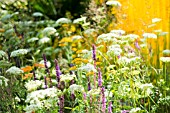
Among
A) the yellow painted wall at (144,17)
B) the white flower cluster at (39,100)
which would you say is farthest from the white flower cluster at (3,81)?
the yellow painted wall at (144,17)

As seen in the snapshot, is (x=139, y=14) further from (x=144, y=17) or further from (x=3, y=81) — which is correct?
(x=3, y=81)

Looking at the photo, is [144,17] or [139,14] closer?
[144,17]

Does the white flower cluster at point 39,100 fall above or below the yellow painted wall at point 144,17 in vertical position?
below

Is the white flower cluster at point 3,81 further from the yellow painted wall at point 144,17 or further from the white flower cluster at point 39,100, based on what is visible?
the yellow painted wall at point 144,17

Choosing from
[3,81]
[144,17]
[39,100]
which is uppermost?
[144,17]

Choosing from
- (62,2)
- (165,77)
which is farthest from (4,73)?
(62,2)

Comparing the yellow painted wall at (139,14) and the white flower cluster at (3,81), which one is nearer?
the white flower cluster at (3,81)

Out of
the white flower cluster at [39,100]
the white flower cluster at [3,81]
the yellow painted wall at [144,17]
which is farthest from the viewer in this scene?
the yellow painted wall at [144,17]

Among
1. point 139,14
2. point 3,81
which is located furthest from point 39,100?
point 139,14

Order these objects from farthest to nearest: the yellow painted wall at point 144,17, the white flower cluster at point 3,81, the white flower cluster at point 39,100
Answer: the yellow painted wall at point 144,17 < the white flower cluster at point 3,81 < the white flower cluster at point 39,100

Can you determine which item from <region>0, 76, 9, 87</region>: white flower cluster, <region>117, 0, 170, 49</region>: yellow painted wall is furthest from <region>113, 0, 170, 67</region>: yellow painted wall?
<region>0, 76, 9, 87</region>: white flower cluster

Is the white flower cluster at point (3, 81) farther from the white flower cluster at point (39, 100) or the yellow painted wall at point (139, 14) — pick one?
the yellow painted wall at point (139, 14)

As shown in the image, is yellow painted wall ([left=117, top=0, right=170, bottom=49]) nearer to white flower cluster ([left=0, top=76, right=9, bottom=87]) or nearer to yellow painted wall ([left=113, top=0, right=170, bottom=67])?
yellow painted wall ([left=113, top=0, right=170, bottom=67])

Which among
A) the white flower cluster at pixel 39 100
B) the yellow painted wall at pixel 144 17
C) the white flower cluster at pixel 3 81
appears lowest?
the white flower cluster at pixel 39 100
